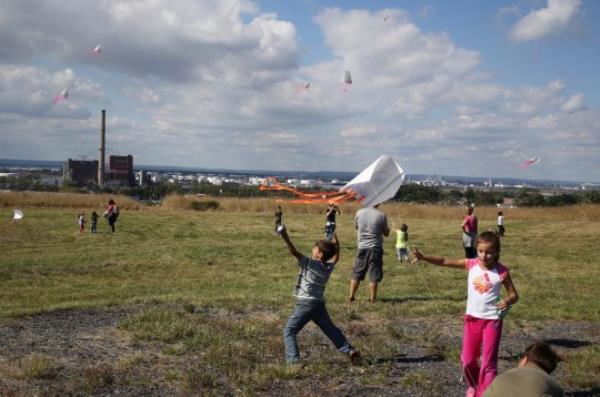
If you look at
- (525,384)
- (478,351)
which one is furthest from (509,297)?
(525,384)

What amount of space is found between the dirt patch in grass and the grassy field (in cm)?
2

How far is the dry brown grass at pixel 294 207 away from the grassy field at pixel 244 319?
767 inches

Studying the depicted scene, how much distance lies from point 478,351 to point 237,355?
2764 mm

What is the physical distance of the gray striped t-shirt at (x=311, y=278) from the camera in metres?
6.24

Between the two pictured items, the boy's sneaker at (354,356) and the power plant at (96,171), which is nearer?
the boy's sneaker at (354,356)

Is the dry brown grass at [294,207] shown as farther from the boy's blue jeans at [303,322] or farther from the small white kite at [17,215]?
the boy's blue jeans at [303,322]

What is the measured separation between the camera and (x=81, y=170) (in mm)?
120688

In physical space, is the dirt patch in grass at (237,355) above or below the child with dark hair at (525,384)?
below

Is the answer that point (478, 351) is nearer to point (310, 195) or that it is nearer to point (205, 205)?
point (310, 195)

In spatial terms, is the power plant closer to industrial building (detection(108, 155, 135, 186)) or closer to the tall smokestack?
industrial building (detection(108, 155, 135, 186))

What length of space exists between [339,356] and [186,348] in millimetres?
1869

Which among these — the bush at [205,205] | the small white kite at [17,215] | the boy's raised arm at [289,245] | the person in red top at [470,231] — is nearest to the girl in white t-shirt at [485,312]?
the boy's raised arm at [289,245]

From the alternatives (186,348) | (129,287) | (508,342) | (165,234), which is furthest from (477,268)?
(165,234)

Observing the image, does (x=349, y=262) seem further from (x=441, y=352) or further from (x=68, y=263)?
(x=441, y=352)
